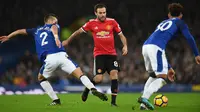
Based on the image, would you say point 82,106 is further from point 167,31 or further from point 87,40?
point 87,40

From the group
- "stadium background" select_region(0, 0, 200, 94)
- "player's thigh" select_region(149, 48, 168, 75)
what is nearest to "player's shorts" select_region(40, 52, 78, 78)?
"player's thigh" select_region(149, 48, 168, 75)

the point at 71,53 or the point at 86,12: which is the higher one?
the point at 86,12

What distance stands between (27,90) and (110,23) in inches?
457

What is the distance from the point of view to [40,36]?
1091 cm

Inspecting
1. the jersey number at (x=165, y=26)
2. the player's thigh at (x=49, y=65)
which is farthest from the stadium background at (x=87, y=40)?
the jersey number at (x=165, y=26)

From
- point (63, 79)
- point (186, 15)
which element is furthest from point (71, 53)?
point (186, 15)

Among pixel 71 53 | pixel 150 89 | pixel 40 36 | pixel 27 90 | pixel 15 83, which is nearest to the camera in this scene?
pixel 150 89

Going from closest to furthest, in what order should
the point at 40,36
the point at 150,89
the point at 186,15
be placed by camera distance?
the point at 150,89
the point at 40,36
the point at 186,15

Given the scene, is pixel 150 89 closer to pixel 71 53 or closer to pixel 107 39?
pixel 107 39

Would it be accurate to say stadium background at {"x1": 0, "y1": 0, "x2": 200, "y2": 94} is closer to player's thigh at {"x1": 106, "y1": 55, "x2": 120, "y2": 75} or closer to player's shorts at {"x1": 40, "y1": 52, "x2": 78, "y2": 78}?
player's thigh at {"x1": 106, "y1": 55, "x2": 120, "y2": 75}

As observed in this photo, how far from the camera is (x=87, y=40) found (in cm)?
2753

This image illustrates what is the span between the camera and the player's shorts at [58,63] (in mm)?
10570

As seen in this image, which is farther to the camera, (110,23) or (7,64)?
(7,64)

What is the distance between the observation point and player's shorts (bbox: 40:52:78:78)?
1057 cm
